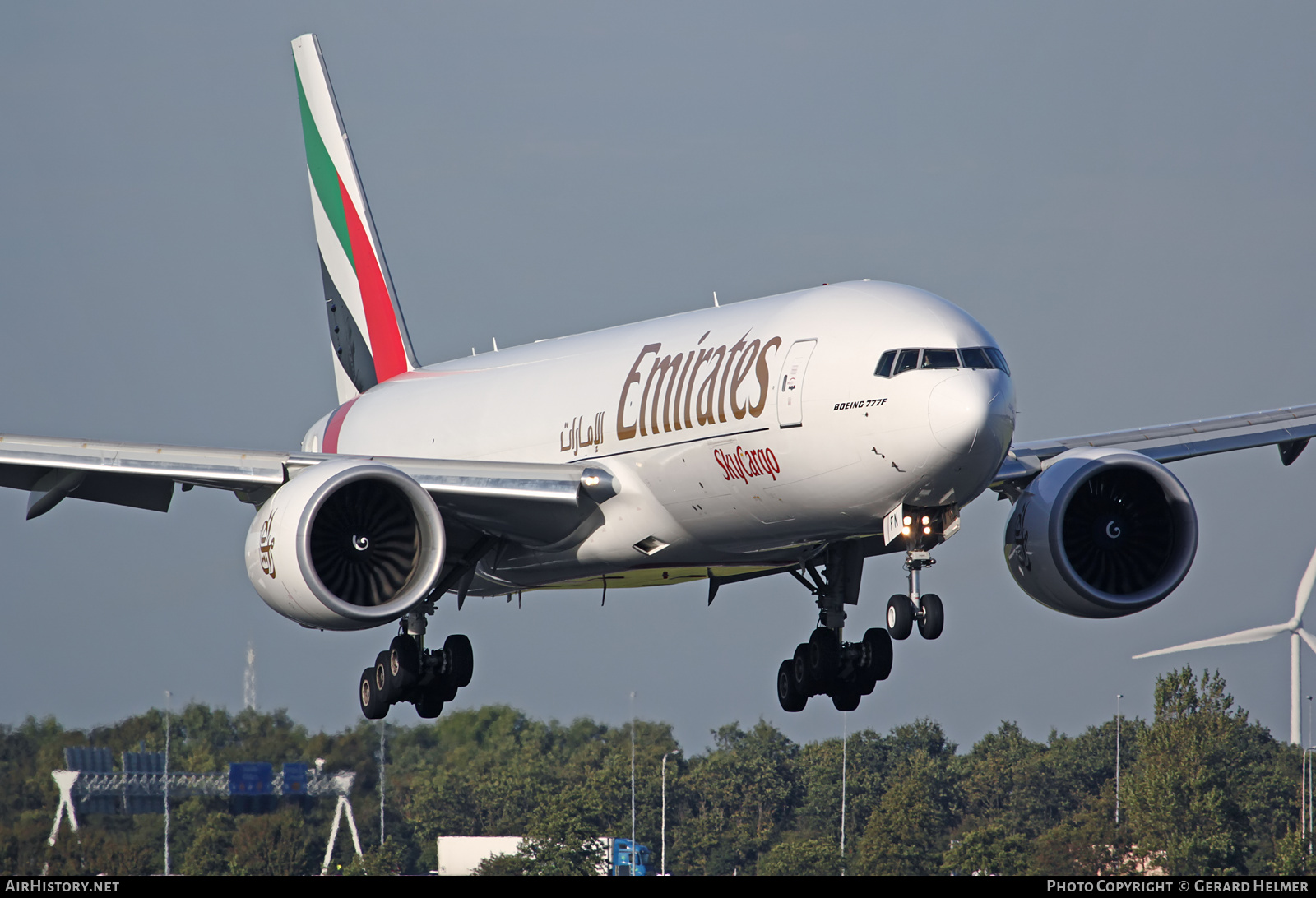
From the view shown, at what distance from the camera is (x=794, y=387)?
2542cm

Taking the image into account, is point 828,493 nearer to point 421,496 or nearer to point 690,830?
point 421,496

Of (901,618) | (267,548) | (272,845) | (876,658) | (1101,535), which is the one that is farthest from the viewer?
(272,845)

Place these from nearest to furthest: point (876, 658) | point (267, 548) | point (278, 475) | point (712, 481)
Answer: point (712, 481) → point (267, 548) → point (278, 475) → point (876, 658)

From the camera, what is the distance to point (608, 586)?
32.8 meters

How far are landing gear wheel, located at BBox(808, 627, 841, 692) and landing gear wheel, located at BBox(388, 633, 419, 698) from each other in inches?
272

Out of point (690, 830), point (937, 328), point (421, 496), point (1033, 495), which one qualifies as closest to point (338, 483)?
point (421, 496)

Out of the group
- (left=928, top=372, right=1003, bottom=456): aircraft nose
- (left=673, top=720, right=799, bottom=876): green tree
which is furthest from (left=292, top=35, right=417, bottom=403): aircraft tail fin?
(left=673, top=720, right=799, bottom=876): green tree

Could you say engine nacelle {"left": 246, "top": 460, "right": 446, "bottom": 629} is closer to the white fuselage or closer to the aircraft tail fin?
the white fuselage

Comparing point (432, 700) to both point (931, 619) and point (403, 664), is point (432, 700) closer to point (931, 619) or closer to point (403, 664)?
point (403, 664)

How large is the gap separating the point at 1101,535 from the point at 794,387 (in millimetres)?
7633

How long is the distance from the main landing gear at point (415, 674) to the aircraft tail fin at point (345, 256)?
8365 millimetres

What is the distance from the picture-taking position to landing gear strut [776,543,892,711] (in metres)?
31.1

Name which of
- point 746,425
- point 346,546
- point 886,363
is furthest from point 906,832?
point 886,363
